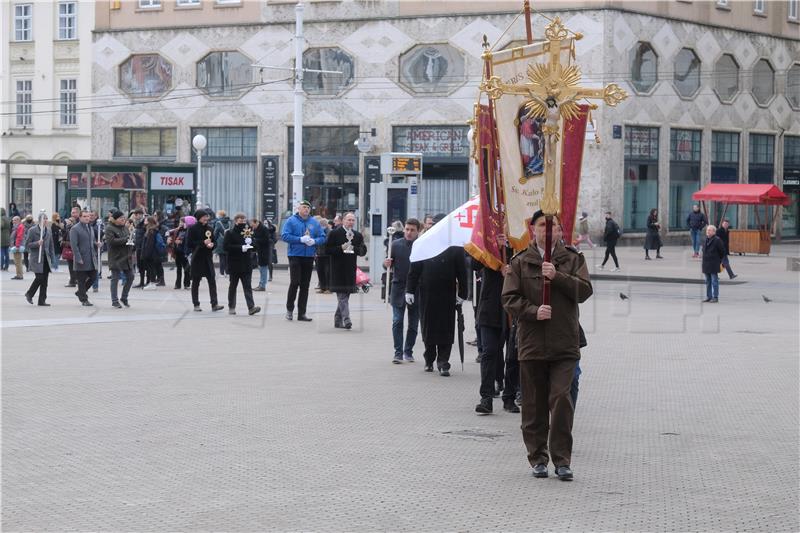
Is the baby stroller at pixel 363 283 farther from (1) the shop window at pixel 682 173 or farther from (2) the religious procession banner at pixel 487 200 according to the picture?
(1) the shop window at pixel 682 173

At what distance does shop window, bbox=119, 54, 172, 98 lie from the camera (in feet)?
174

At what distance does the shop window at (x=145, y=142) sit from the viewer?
175 feet

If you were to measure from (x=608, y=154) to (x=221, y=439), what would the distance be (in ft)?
124

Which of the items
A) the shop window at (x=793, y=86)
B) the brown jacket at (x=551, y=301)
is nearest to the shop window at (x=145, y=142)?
the shop window at (x=793, y=86)

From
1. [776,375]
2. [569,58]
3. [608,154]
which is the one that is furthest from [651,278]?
[569,58]

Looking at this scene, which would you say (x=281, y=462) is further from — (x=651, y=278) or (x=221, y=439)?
(x=651, y=278)

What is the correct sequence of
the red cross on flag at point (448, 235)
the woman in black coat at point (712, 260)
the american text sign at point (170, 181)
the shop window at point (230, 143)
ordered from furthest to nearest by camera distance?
the shop window at point (230, 143) → the american text sign at point (170, 181) → the woman in black coat at point (712, 260) → the red cross on flag at point (448, 235)

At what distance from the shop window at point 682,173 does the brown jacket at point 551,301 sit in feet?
137

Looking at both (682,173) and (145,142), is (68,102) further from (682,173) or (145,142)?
(682,173)

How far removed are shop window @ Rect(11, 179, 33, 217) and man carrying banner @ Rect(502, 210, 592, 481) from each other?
5004cm

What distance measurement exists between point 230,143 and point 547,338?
44508 millimetres

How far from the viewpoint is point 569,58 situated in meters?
12.1

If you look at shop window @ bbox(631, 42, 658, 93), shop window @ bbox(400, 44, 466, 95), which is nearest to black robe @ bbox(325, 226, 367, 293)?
shop window @ bbox(400, 44, 466, 95)

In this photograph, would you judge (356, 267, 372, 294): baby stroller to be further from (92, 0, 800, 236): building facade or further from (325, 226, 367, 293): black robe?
(92, 0, 800, 236): building facade
